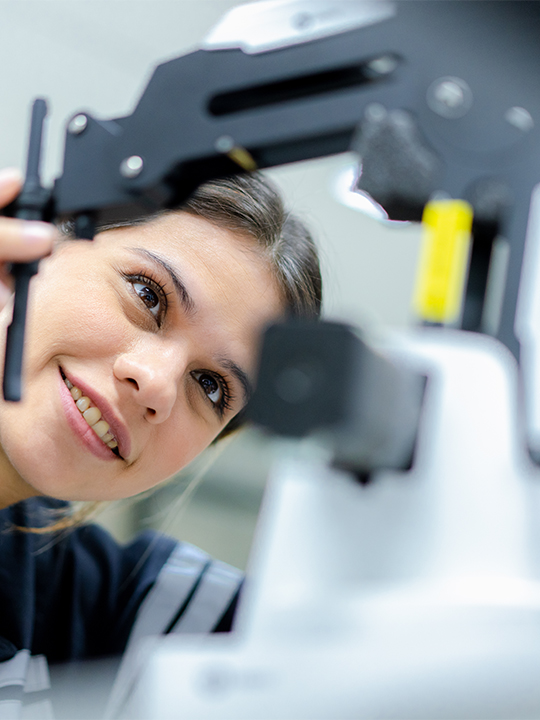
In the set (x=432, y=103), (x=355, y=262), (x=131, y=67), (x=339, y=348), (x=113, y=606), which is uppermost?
(x=131, y=67)

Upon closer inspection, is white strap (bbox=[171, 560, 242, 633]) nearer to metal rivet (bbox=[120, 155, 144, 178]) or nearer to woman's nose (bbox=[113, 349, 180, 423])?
woman's nose (bbox=[113, 349, 180, 423])

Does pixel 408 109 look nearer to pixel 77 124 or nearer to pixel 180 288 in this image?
pixel 77 124

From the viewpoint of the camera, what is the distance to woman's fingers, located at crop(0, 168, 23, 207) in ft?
1.16

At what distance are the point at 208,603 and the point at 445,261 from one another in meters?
0.68

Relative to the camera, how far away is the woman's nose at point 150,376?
536 millimetres

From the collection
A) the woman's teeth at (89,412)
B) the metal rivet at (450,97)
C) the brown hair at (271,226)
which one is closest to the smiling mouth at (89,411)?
the woman's teeth at (89,412)

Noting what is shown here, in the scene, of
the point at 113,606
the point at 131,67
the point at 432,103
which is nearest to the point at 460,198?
the point at 432,103

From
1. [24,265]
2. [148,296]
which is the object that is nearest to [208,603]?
[148,296]

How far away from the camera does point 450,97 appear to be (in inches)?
10.2

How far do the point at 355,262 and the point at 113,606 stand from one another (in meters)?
1.07

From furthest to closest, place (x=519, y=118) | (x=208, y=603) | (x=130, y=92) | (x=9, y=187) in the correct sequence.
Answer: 1. (x=130, y=92)
2. (x=208, y=603)
3. (x=9, y=187)
4. (x=519, y=118)

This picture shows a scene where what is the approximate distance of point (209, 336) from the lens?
23.6 inches

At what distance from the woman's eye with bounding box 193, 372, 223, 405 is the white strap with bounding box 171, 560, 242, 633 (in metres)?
0.29

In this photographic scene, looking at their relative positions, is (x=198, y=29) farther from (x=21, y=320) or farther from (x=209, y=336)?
(x=21, y=320)
